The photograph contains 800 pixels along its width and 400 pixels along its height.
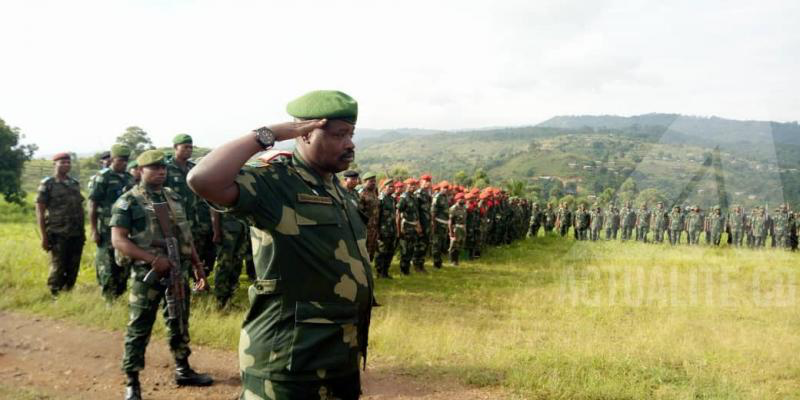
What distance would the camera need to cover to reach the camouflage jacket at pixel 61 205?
24.8 feet

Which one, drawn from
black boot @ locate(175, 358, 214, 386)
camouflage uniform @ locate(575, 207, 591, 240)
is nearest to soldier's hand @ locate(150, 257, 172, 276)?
black boot @ locate(175, 358, 214, 386)

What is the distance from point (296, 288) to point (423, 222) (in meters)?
10.5

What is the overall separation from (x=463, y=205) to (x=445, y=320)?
21.5ft

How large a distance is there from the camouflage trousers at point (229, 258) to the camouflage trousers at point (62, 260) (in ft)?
7.53

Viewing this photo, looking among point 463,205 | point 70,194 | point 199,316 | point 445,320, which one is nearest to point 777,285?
point 463,205

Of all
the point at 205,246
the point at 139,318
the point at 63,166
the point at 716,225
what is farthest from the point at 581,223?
the point at 139,318

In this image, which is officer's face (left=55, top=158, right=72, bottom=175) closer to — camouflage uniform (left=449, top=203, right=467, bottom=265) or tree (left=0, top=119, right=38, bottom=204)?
camouflage uniform (left=449, top=203, right=467, bottom=265)

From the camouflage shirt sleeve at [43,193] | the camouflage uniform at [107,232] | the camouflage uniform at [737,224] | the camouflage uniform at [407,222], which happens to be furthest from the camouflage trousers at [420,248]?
the camouflage uniform at [737,224]

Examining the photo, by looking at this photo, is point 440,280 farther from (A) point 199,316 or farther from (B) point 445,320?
(A) point 199,316

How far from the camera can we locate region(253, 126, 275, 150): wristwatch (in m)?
1.98

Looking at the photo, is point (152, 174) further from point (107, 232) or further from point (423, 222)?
point (423, 222)

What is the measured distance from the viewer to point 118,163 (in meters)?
7.49

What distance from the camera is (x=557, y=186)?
200ft

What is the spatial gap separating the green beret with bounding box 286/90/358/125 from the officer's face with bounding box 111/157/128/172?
248 inches
